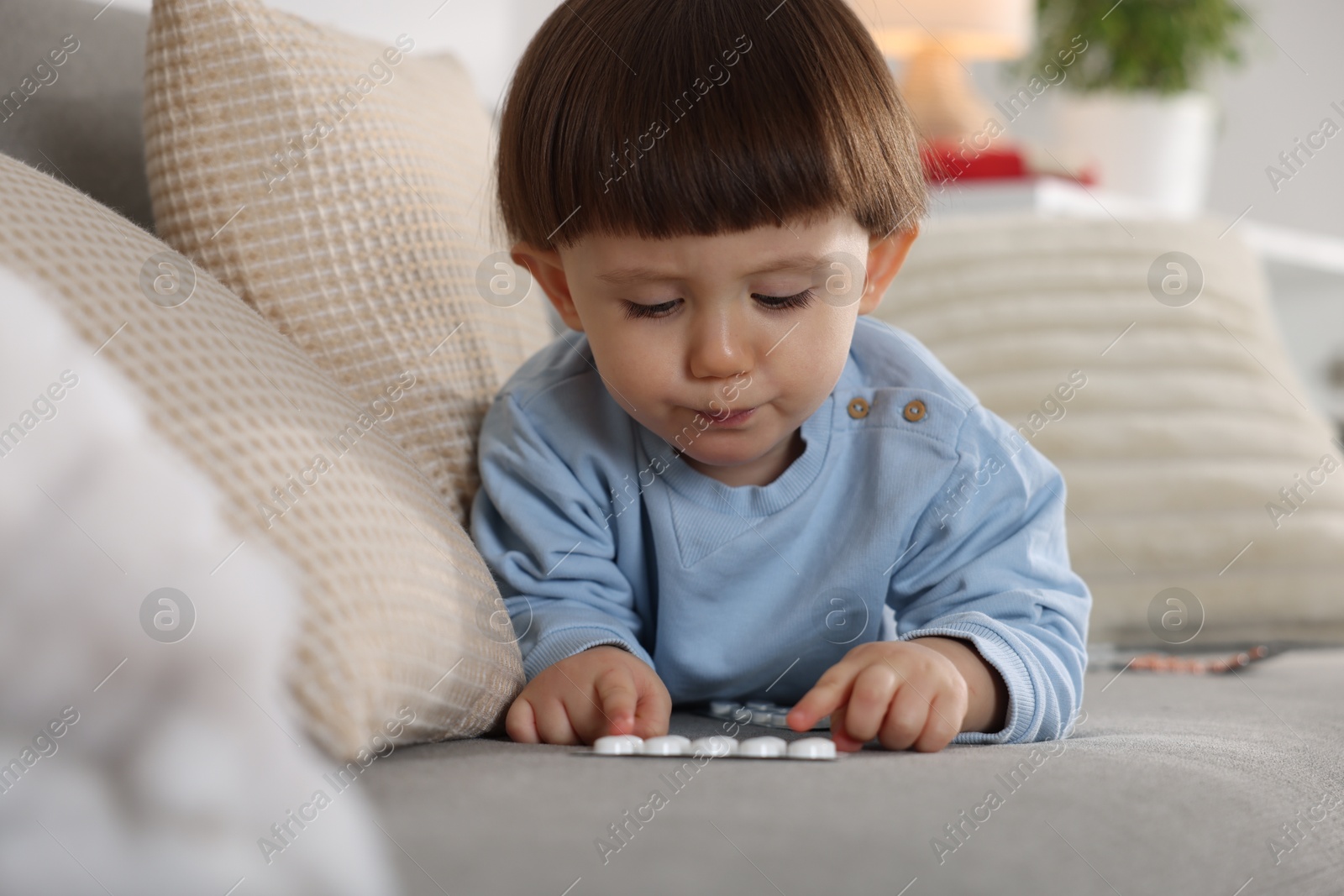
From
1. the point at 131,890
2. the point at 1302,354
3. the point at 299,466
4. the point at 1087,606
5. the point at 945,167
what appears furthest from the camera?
the point at 1302,354

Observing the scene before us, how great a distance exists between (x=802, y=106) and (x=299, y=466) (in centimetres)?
37

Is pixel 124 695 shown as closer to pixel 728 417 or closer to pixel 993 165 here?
pixel 728 417

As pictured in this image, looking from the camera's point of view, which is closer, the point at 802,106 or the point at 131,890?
the point at 131,890

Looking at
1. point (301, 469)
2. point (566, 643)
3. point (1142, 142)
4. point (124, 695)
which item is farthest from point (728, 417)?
point (1142, 142)

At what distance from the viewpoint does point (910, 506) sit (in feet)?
2.71

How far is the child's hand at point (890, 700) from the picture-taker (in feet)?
2.14

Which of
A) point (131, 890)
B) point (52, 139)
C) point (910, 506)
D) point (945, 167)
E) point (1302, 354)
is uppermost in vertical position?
point (52, 139)

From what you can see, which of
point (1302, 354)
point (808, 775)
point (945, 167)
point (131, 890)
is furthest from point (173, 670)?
point (1302, 354)

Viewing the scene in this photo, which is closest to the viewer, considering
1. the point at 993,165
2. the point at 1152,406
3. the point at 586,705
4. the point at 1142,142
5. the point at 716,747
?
the point at 716,747

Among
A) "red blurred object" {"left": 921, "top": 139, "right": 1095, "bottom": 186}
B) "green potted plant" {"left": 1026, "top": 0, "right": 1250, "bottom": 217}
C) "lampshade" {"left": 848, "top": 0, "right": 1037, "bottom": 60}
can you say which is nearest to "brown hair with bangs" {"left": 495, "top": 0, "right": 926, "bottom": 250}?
"red blurred object" {"left": 921, "top": 139, "right": 1095, "bottom": 186}

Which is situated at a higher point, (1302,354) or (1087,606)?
(1087,606)

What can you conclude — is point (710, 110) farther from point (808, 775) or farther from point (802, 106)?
point (808, 775)

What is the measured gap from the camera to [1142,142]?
100 inches

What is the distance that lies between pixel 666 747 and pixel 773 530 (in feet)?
0.89
